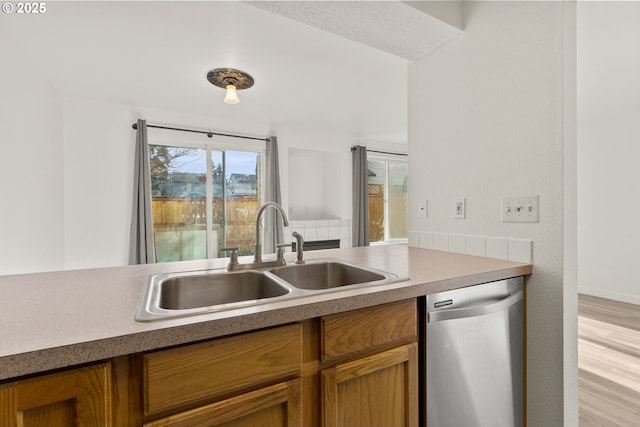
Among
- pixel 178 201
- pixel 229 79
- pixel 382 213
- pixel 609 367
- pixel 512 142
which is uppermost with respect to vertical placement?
pixel 229 79

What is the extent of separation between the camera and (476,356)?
43.9 inches

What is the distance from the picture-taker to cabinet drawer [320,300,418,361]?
2.79 ft

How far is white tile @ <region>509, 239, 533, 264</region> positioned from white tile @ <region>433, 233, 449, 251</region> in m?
0.34

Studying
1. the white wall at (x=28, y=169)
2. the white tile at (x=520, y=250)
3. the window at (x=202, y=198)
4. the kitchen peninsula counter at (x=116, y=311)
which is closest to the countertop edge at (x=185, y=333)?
the kitchen peninsula counter at (x=116, y=311)

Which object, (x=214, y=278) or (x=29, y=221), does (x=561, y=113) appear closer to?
(x=214, y=278)

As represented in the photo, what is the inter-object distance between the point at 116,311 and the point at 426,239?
60.6 inches

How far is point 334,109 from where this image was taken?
3820 millimetres

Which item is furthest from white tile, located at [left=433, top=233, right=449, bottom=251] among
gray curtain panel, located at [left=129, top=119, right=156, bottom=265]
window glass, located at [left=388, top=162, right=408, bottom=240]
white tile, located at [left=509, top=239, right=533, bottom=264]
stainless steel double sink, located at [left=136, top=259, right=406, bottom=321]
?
window glass, located at [left=388, top=162, right=408, bottom=240]

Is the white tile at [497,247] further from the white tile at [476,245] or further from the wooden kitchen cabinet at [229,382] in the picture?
the wooden kitchen cabinet at [229,382]

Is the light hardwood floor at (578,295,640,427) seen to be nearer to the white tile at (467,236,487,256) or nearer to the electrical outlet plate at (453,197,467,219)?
the white tile at (467,236,487,256)

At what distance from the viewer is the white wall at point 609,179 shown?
308cm

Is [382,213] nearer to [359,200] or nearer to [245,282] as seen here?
[359,200]

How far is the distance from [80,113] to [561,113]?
4288mm

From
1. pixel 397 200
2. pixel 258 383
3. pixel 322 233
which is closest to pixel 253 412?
pixel 258 383
